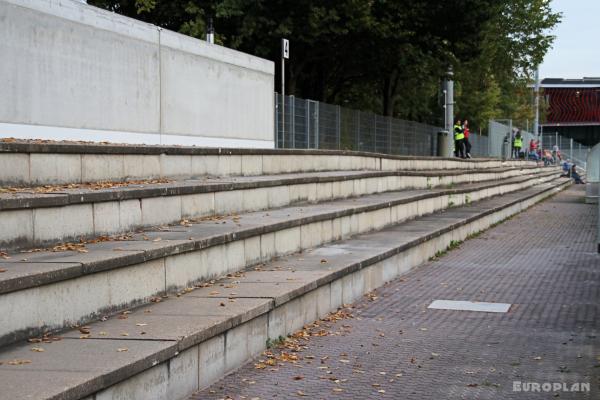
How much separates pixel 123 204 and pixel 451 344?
3.35 metres

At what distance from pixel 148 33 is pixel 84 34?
175cm

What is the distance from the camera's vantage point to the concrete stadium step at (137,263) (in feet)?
18.1

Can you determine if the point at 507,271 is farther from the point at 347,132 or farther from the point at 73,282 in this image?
the point at 347,132

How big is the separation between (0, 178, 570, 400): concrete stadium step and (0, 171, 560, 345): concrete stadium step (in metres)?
0.12

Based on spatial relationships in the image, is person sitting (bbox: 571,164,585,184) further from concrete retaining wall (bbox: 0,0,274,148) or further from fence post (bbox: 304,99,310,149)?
concrete retaining wall (bbox: 0,0,274,148)

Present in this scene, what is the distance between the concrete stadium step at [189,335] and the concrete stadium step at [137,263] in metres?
0.12

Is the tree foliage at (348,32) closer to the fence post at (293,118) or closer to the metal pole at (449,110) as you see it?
the metal pole at (449,110)

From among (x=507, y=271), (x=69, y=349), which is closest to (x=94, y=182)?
(x=69, y=349)

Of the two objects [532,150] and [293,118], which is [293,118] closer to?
[293,118]

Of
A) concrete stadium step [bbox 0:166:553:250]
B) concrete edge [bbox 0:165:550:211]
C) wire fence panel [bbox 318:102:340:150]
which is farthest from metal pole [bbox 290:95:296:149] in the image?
concrete edge [bbox 0:165:550:211]

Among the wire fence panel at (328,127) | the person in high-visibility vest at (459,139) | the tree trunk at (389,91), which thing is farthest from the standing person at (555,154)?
the wire fence panel at (328,127)

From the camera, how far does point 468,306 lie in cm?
965

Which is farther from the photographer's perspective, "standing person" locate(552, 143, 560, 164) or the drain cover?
"standing person" locate(552, 143, 560, 164)

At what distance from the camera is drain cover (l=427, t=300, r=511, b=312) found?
948 centimetres
